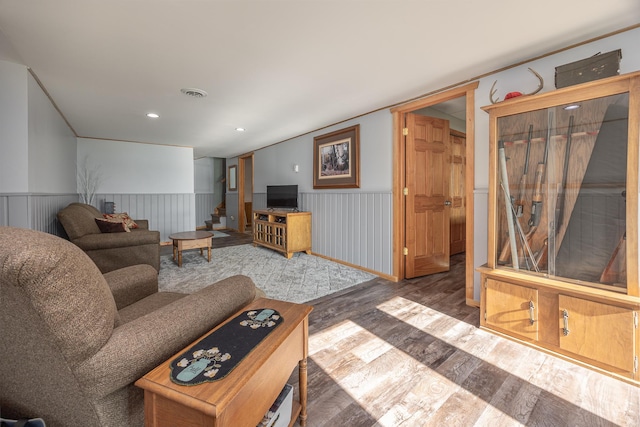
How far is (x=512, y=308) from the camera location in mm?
2070

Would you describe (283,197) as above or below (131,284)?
above

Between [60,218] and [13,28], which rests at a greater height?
[13,28]

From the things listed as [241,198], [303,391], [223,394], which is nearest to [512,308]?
[303,391]

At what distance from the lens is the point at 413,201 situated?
139 inches

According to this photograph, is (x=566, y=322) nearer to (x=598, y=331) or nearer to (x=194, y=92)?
(x=598, y=331)

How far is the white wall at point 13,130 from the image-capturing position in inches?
87.7

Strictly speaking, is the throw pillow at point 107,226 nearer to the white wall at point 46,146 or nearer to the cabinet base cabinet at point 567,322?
the white wall at point 46,146

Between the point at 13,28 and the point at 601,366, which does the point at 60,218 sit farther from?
the point at 601,366

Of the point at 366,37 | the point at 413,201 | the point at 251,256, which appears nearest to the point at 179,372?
the point at 366,37

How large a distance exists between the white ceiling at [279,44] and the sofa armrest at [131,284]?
5.16 feet

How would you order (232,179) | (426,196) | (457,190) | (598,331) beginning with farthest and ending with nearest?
(232,179), (457,190), (426,196), (598,331)

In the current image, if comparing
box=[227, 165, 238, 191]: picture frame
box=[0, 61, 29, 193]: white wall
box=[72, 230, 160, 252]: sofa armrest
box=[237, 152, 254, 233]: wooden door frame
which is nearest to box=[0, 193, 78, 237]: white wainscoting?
box=[0, 61, 29, 193]: white wall

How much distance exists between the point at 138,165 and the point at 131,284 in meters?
5.40

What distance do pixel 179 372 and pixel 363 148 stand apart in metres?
3.57
